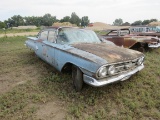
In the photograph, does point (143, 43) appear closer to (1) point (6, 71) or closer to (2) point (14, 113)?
(1) point (6, 71)

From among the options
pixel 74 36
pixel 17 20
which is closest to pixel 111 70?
pixel 74 36

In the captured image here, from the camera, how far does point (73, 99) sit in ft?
11.9

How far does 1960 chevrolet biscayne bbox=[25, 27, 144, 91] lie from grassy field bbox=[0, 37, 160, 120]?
404mm

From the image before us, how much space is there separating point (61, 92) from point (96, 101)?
0.85 metres

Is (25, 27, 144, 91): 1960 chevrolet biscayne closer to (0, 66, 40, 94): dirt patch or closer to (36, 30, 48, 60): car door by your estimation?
(36, 30, 48, 60): car door

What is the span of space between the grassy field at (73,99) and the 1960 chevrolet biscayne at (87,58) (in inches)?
15.9

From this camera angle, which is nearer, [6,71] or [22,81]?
[22,81]

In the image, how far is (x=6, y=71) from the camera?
215 inches

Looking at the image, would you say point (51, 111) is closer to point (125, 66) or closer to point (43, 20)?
point (125, 66)

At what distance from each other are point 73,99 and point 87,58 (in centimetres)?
91

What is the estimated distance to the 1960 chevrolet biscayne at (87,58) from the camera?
3.26m

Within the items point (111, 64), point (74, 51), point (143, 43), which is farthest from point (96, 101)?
point (143, 43)

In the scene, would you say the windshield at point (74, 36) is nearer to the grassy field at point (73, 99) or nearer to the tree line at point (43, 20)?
the grassy field at point (73, 99)

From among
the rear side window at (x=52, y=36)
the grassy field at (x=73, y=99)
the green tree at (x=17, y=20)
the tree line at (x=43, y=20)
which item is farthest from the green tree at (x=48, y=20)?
the grassy field at (x=73, y=99)
